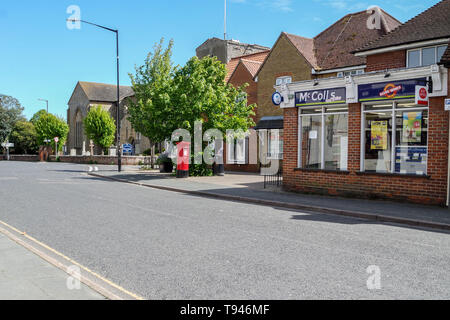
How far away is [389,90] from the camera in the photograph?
1242cm

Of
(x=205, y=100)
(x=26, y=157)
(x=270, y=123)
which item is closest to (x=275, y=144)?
(x=270, y=123)

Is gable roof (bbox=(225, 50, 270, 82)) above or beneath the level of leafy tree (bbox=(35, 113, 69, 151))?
above

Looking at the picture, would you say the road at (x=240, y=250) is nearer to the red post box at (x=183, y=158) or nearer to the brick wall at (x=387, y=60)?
the brick wall at (x=387, y=60)

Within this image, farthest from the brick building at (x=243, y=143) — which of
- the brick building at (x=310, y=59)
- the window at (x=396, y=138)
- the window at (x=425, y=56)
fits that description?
the window at (x=396, y=138)

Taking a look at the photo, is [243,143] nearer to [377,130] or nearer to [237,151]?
[237,151]

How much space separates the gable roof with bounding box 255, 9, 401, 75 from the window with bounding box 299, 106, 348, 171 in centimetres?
847

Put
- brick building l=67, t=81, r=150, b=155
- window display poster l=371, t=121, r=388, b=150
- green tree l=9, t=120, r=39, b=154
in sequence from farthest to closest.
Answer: green tree l=9, t=120, r=39, b=154 → brick building l=67, t=81, r=150, b=155 → window display poster l=371, t=121, r=388, b=150

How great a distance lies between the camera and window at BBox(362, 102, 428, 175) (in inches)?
477

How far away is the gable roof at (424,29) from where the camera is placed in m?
16.5

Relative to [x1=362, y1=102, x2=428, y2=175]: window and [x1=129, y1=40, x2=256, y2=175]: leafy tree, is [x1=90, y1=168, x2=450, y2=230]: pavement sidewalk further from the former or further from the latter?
[x1=129, y1=40, x2=256, y2=175]: leafy tree

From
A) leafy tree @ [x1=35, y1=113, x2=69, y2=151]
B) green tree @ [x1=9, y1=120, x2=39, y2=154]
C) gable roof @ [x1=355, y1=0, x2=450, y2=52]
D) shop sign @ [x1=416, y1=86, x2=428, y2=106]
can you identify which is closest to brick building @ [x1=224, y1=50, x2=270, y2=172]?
gable roof @ [x1=355, y1=0, x2=450, y2=52]

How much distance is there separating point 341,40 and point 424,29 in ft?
25.6

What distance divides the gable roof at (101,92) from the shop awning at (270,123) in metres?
51.6

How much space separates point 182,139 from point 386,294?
1858 centimetres
